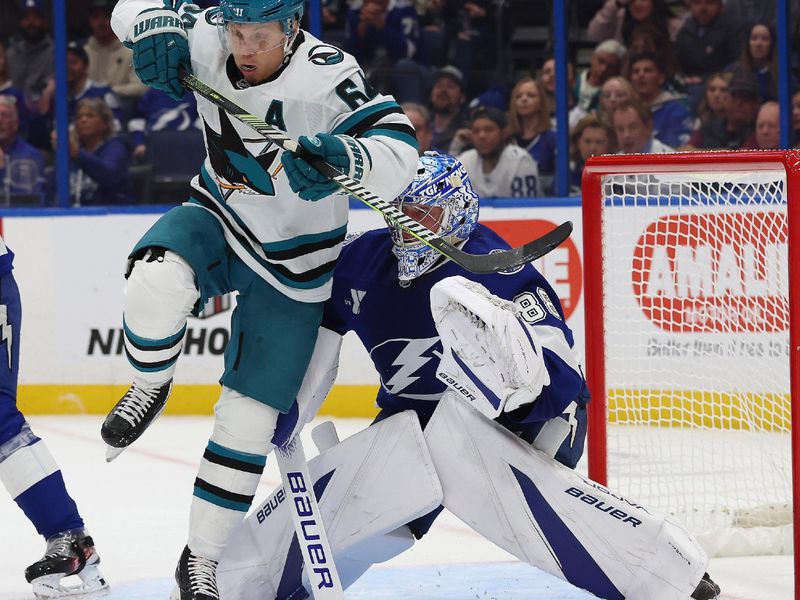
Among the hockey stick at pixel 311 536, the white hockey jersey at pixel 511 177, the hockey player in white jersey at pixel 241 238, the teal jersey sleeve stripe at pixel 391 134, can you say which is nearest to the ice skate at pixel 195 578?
the hockey player in white jersey at pixel 241 238

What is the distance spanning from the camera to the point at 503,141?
527 centimetres

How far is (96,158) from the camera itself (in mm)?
5574

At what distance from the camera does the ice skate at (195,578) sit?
240cm

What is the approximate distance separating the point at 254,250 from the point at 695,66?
3.17 metres

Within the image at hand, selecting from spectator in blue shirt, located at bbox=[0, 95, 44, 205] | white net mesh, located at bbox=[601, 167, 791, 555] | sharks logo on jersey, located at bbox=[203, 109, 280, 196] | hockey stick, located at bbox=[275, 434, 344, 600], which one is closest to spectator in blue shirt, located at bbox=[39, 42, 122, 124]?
spectator in blue shirt, located at bbox=[0, 95, 44, 205]

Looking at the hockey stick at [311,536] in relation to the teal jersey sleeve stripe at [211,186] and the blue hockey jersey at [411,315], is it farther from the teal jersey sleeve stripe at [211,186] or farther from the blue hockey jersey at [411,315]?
the teal jersey sleeve stripe at [211,186]

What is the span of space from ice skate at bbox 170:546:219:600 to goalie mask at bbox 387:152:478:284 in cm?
62

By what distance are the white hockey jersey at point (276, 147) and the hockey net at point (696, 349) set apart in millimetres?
650

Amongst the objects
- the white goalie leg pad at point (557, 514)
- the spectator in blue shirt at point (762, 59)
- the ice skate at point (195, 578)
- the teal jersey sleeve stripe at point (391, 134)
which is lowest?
the ice skate at point (195, 578)

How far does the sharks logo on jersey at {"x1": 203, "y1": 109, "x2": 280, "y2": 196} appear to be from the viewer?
2449 millimetres

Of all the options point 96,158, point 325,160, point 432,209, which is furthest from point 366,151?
point 96,158

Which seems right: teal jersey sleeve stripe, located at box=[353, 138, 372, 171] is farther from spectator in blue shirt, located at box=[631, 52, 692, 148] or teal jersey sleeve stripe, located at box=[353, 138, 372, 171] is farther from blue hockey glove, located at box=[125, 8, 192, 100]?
spectator in blue shirt, located at box=[631, 52, 692, 148]

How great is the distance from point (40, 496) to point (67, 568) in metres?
0.16

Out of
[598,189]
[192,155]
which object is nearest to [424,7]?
[192,155]
